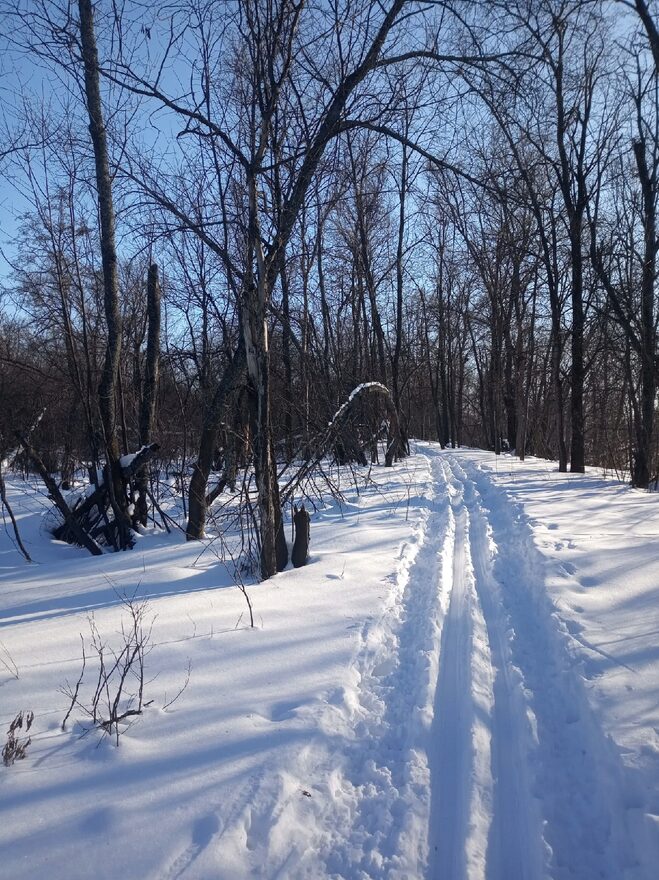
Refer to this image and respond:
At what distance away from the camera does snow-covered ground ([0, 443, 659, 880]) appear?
7.93 ft

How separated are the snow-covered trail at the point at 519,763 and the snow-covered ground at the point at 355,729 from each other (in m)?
0.01

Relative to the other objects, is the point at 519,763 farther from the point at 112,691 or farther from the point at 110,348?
the point at 110,348

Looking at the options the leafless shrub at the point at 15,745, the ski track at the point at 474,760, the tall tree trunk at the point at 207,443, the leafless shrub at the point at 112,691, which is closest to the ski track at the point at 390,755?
the ski track at the point at 474,760

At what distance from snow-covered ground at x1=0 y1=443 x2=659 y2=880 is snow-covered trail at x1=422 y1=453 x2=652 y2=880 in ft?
0.04

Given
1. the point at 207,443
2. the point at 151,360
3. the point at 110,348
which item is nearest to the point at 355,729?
the point at 207,443

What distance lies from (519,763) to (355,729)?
1.02 meters

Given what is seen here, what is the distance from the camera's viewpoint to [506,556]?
23.3ft

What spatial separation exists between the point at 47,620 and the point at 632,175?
16.9 metres

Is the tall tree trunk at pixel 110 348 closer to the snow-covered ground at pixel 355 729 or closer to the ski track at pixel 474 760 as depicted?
the snow-covered ground at pixel 355 729

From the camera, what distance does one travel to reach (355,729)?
337cm

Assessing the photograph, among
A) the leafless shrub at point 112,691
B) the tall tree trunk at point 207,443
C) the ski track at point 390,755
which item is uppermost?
the tall tree trunk at point 207,443

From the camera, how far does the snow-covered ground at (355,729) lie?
7.93 feet

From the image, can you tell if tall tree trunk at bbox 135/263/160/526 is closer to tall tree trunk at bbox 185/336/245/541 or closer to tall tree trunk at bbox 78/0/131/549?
tall tree trunk at bbox 78/0/131/549

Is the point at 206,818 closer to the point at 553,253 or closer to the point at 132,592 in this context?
the point at 132,592
